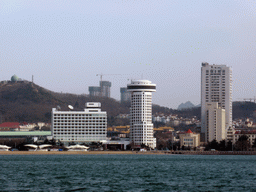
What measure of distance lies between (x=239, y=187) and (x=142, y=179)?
528 inches

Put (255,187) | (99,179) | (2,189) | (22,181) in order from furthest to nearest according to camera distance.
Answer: (99,179), (22,181), (255,187), (2,189)

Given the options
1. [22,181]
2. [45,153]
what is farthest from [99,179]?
[45,153]

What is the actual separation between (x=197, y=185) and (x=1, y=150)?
143 meters

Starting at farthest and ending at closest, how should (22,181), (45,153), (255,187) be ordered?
1. (45,153)
2. (22,181)
3. (255,187)

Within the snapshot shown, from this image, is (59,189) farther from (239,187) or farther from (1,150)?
(1,150)

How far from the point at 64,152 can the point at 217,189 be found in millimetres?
139123

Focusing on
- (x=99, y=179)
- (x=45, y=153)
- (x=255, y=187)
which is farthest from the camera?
(x=45, y=153)

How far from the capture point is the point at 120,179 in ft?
216

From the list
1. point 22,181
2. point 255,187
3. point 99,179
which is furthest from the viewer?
point 99,179

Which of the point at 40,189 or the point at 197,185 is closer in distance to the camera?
the point at 40,189

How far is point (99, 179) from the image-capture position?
215 feet

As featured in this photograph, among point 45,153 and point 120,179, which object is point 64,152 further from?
point 120,179

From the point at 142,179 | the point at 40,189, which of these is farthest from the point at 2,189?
the point at 142,179

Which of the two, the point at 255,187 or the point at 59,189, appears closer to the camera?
the point at 59,189
